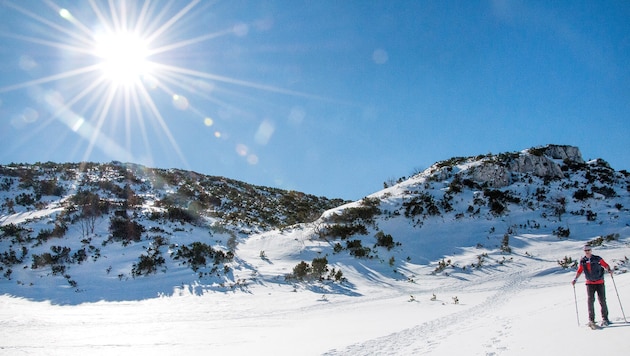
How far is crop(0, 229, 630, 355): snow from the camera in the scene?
7.43 metres

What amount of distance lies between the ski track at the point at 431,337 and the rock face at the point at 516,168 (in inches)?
852

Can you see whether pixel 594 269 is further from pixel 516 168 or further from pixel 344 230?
pixel 516 168

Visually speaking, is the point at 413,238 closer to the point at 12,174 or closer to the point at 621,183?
the point at 621,183

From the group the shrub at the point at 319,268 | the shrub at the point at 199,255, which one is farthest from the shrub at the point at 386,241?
the shrub at the point at 199,255

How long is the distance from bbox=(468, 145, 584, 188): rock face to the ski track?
21.6 m

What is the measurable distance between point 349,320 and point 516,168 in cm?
2900

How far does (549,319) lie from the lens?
331 inches

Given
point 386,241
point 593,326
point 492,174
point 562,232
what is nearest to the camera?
point 593,326

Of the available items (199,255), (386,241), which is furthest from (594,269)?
(199,255)

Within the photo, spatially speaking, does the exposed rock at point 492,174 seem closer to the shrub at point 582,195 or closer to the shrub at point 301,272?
the shrub at point 582,195

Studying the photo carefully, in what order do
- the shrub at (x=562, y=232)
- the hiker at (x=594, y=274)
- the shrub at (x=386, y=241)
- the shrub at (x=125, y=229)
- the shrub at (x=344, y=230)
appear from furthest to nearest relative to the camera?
the shrub at (x=344, y=230)
the shrub at (x=386, y=241)
the shrub at (x=562, y=232)
the shrub at (x=125, y=229)
the hiker at (x=594, y=274)

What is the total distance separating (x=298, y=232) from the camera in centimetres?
2455

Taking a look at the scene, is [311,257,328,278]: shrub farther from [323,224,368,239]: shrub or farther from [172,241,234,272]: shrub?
[323,224,368,239]: shrub

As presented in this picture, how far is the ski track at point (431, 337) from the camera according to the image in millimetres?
7234
